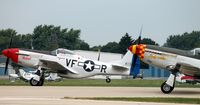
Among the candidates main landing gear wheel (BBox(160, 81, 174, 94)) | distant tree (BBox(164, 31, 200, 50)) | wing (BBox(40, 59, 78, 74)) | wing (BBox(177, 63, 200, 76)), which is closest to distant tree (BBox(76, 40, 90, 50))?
distant tree (BBox(164, 31, 200, 50))

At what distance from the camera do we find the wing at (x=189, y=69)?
22455 millimetres

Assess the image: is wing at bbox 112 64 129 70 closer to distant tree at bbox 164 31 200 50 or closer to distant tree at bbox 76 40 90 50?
distant tree at bbox 76 40 90 50

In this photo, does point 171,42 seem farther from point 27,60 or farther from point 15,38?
point 27,60

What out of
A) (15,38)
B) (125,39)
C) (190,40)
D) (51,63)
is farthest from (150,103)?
(190,40)

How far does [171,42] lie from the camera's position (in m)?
134

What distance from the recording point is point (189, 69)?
902 inches

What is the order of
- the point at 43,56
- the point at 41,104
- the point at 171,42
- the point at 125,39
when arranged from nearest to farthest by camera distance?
the point at 41,104
the point at 43,56
the point at 125,39
the point at 171,42

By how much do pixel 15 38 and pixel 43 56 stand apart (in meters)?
87.3

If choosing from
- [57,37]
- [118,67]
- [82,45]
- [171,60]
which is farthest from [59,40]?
[171,60]

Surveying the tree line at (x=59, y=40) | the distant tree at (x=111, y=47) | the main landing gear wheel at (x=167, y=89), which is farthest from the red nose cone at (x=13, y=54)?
the distant tree at (x=111, y=47)

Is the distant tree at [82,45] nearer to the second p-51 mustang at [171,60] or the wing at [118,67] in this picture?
the wing at [118,67]

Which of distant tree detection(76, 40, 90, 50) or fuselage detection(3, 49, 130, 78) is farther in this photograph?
distant tree detection(76, 40, 90, 50)

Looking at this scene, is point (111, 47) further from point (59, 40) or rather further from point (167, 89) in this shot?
point (167, 89)

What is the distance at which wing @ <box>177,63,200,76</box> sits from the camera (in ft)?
73.7
